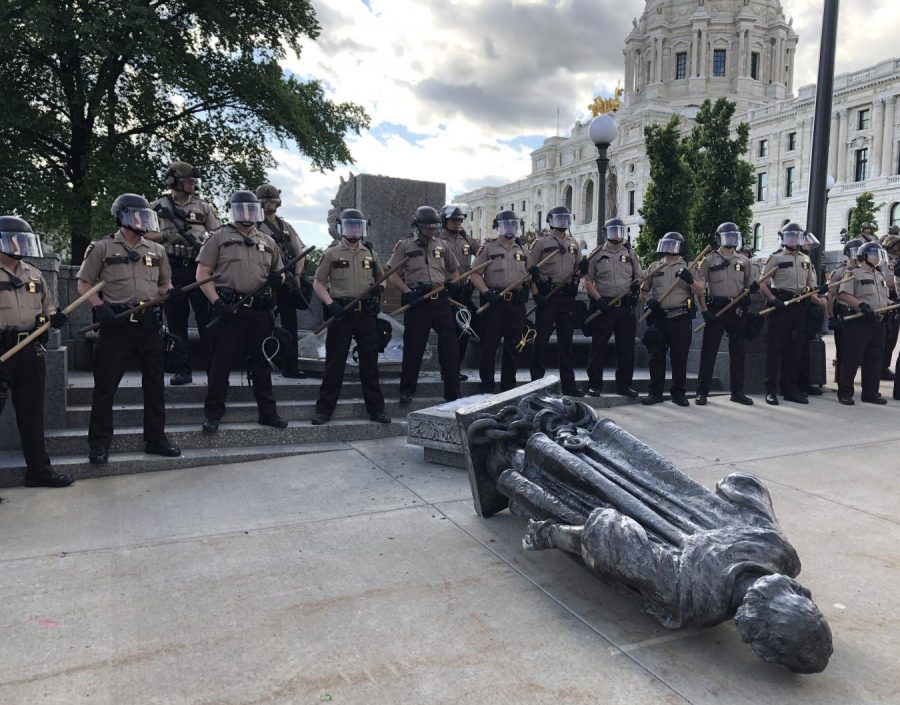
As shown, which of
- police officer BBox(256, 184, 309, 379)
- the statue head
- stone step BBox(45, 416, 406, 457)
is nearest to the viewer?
the statue head

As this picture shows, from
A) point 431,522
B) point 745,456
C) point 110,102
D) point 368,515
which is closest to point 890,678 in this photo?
point 431,522

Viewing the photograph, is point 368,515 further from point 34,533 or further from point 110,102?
point 110,102

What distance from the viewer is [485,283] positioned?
811 cm

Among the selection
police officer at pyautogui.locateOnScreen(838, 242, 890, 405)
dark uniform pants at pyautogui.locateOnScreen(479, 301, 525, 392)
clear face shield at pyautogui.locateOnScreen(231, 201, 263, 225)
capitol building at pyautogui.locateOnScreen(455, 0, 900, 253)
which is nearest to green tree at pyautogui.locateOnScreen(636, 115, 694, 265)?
police officer at pyautogui.locateOnScreen(838, 242, 890, 405)

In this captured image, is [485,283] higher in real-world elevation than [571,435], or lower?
higher

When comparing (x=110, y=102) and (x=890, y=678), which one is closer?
(x=890, y=678)

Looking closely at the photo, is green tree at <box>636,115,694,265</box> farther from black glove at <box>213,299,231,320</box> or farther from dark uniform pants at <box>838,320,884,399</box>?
black glove at <box>213,299,231,320</box>

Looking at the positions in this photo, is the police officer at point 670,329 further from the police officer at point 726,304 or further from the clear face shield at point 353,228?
the clear face shield at point 353,228

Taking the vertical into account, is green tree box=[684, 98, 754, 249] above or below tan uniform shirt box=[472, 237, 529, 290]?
above

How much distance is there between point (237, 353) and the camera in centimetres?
625

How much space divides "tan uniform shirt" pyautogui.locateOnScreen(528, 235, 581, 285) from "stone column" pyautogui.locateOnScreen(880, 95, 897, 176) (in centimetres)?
5922

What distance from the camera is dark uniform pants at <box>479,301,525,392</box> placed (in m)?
7.91

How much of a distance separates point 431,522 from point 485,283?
4.07 metres

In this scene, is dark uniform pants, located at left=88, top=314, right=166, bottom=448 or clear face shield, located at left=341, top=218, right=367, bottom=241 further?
clear face shield, located at left=341, top=218, right=367, bottom=241
